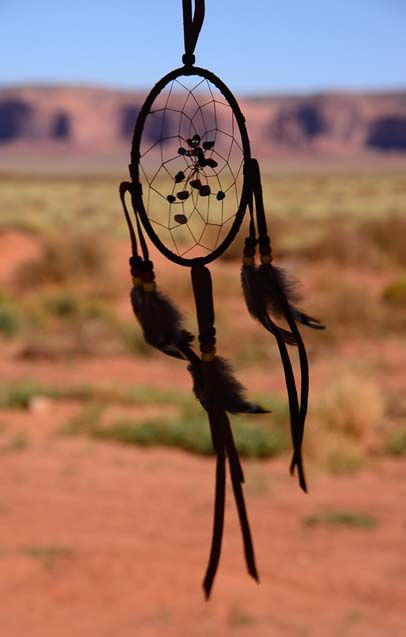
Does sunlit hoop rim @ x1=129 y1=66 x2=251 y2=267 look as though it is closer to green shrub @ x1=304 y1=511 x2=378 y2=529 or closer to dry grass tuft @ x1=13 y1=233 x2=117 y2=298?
green shrub @ x1=304 y1=511 x2=378 y2=529

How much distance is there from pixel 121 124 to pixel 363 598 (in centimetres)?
15256

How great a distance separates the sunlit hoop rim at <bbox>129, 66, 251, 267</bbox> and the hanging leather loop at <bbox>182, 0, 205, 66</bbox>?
0.9 inches

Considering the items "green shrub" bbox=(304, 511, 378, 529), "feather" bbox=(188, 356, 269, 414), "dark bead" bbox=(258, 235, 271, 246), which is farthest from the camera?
"green shrub" bbox=(304, 511, 378, 529)

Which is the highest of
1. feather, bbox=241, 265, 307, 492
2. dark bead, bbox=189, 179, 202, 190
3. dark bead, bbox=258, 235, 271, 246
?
dark bead, bbox=189, 179, 202, 190

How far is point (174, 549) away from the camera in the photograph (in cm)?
662

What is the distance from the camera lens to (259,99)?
16925 cm

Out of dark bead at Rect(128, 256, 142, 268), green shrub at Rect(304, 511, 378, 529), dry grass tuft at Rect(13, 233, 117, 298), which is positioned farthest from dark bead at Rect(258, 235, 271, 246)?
dry grass tuft at Rect(13, 233, 117, 298)

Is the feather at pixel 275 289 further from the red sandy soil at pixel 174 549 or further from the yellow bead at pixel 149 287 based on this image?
the red sandy soil at pixel 174 549

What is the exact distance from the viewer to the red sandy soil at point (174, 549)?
5.43m

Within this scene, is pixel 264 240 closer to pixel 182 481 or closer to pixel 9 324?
pixel 182 481

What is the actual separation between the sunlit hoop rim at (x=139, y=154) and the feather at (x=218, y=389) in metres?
0.22

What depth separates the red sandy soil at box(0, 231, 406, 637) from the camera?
5426 millimetres

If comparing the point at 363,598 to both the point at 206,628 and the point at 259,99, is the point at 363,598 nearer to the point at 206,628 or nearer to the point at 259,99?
the point at 206,628

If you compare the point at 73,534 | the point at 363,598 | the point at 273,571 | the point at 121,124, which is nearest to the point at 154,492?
the point at 73,534
